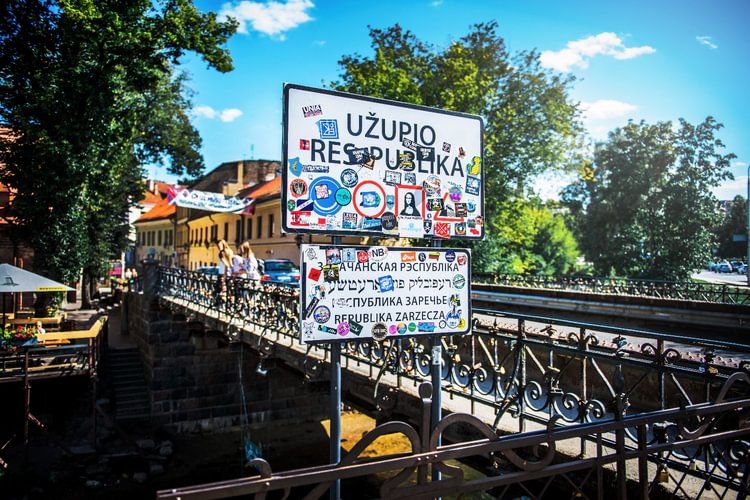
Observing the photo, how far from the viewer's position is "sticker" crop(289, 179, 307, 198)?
288cm

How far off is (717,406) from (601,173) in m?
34.4

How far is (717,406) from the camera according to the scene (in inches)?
122

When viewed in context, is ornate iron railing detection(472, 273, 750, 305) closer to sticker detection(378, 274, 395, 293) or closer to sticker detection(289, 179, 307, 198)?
sticker detection(378, 274, 395, 293)

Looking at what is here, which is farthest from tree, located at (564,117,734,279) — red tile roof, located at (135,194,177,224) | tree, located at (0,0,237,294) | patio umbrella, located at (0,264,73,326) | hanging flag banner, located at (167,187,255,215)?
red tile roof, located at (135,194,177,224)

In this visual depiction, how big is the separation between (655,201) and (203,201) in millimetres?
23985

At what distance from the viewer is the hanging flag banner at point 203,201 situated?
24.1m

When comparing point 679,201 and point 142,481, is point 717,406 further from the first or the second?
point 679,201

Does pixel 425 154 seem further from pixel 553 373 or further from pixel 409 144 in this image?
pixel 553 373

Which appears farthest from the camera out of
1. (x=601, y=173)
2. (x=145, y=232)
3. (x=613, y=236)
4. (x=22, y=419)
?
(x=145, y=232)

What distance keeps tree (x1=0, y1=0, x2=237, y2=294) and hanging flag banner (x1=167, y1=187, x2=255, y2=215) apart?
12.5 feet

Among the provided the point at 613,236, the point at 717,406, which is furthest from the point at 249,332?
the point at 613,236

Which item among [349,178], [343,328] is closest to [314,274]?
[343,328]

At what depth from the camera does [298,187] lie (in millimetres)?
2904

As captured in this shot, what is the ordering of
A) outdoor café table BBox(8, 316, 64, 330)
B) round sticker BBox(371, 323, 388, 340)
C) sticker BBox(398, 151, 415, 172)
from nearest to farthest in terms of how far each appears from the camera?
round sticker BBox(371, 323, 388, 340) → sticker BBox(398, 151, 415, 172) → outdoor café table BBox(8, 316, 64, 330)
